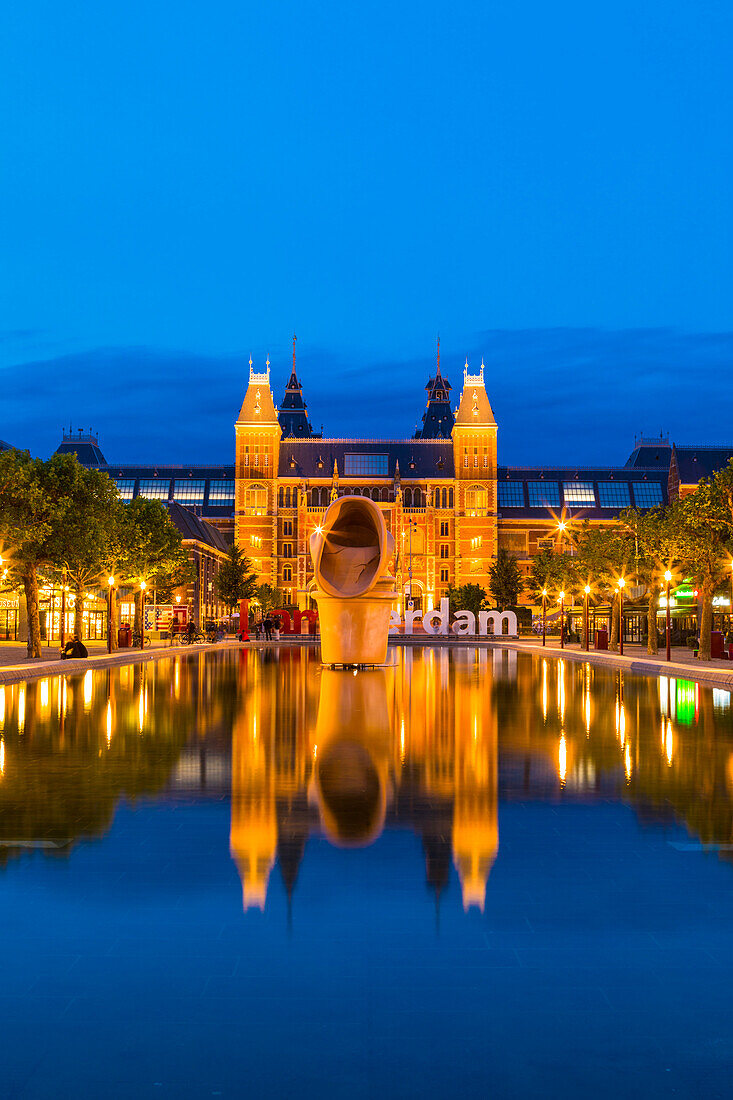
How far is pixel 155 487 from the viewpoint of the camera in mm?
148000

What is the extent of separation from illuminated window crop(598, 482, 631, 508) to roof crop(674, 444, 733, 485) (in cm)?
954

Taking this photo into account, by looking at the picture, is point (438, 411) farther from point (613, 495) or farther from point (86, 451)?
point (86, 451)

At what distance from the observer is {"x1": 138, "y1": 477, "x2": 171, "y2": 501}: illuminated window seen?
14738 cm

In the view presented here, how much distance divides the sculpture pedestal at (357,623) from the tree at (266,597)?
216 ft

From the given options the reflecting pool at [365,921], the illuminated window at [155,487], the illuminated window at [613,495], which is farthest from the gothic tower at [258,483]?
the reflecting pool at [365,921]

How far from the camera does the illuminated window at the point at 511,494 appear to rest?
145000 mm

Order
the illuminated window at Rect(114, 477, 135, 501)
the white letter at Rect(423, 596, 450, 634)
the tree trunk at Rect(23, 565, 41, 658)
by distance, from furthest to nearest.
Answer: the illuminated window at Rect(114, 477, 135, 501) < the white letter at Rect(423, 596, 450, 634) < the tree trunk at Rect(23, 565, 41, 658)

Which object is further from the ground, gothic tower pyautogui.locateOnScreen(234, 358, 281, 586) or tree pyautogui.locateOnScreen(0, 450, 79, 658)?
gothic tower pyautogui.locateOnScreen(234, 358, 281, 586)

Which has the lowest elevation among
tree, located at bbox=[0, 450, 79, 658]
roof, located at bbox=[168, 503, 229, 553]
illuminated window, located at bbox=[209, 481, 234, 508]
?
tree, located at bbox=[0, 450, 79, 658]

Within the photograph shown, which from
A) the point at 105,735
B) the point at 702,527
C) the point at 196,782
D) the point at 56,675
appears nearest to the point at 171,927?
the point at 196,782

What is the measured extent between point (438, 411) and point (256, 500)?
4091cm

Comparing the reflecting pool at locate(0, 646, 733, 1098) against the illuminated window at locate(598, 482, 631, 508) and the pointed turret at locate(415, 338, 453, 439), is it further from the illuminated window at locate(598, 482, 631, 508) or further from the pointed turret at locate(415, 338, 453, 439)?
the pointed turret at locate(415, 338, 453, 439)

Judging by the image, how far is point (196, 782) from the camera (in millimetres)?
12664

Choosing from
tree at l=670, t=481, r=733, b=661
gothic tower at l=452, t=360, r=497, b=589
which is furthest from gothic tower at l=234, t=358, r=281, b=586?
tree at l=670, t=481, r=733, b=661
